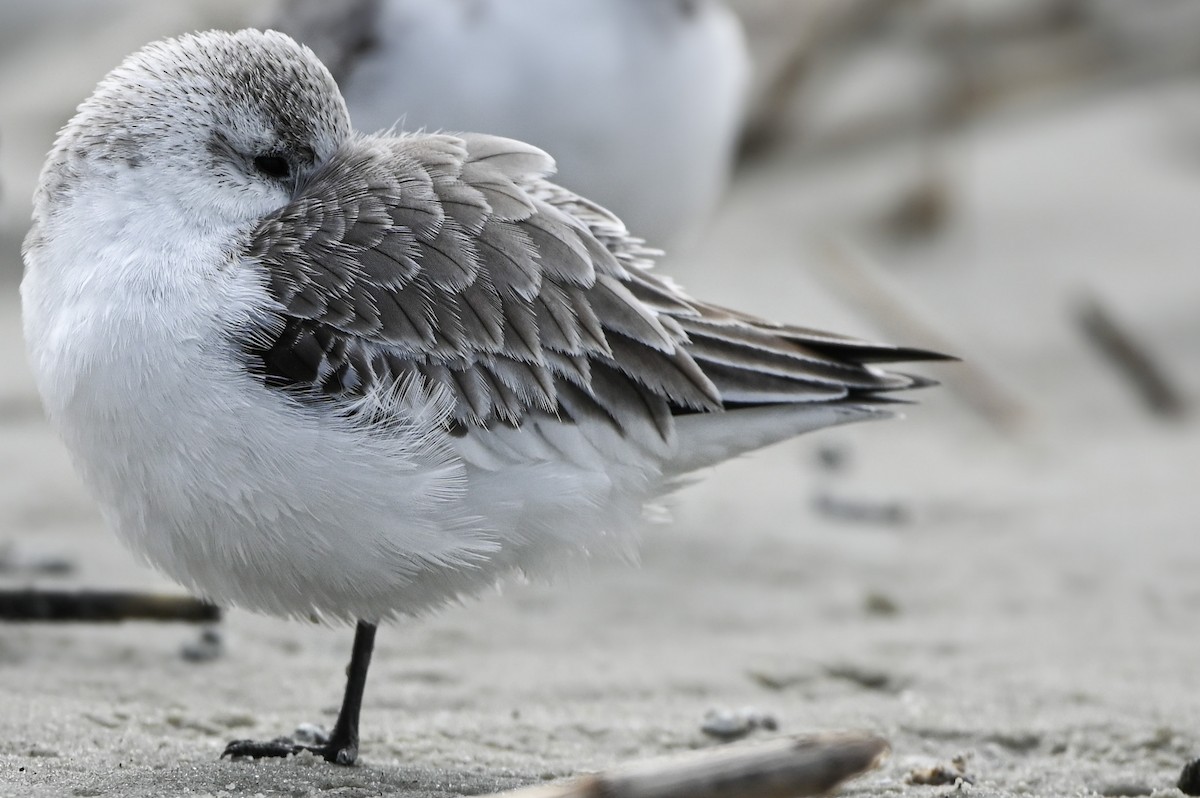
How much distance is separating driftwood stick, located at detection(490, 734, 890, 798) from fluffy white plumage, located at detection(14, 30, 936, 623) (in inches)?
26.5

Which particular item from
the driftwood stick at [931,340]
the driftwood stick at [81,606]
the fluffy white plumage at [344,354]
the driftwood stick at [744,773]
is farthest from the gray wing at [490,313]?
the driftwood stick at [931,340]

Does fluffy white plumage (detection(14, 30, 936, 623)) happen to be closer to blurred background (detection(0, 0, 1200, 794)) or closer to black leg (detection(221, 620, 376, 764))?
black leg (detection(221, 620, 376, 764))

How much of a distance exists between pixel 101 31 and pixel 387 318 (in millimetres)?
6007

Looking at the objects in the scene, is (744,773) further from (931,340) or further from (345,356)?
(931,340)

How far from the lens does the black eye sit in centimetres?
286

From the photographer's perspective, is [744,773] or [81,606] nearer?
[744,773]

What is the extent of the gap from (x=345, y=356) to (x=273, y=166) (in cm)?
48

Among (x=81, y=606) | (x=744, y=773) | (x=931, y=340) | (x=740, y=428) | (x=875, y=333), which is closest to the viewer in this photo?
(x=744, y=773)

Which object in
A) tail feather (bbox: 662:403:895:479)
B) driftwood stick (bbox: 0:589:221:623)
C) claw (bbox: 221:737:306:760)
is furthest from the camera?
driftwood stick (bbox: 0:589:221:623)

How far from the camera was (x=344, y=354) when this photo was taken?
2.63m

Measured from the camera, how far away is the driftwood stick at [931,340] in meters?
5.55

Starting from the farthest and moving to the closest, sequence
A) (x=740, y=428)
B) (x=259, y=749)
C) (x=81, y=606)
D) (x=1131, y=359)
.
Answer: (x=1131, y=359), (x=81, y=606), (x=740, y=428), (x=259, y=749)

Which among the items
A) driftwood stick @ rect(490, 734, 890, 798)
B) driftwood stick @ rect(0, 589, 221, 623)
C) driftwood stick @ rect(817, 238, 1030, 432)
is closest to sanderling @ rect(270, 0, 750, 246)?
driftwood stick @ rect(817, 238, 1030, 432)

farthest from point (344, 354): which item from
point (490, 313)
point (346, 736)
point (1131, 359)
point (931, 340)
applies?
point (1131, 359)
